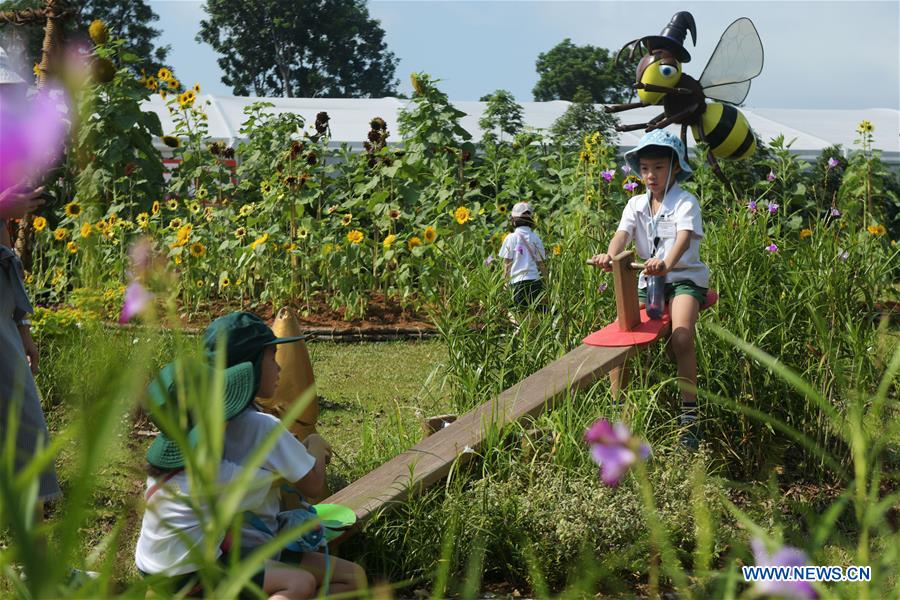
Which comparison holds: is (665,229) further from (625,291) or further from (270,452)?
(270,452)

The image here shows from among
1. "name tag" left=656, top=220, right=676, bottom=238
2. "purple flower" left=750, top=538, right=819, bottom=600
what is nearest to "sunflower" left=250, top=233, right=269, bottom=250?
"name tag" left=656, top=220, right=676, bottom=238

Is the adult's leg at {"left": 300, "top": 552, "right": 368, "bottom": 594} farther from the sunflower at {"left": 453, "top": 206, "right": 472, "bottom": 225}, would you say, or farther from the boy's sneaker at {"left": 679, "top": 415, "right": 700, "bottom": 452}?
the sunflower at {"left": 453, "top": 206, "right": 472, "bottom": 225}

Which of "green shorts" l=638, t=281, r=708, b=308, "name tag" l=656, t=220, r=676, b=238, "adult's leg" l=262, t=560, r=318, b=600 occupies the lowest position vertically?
"adult's leg" l=262, t=560, r=318, b=600

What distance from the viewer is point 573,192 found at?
9.66 m

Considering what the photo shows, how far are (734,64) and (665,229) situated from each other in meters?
2.67

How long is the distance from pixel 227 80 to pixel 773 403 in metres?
48.9

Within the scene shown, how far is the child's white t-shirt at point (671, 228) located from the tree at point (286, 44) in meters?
45.8

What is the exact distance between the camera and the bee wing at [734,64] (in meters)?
6.84

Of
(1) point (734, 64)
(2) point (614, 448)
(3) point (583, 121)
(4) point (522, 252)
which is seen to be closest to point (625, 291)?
(4) point (522, 252)

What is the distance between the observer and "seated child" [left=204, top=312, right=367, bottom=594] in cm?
279

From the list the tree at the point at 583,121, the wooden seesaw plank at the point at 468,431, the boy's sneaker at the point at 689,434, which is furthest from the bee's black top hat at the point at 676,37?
the tree at the point at 583,121

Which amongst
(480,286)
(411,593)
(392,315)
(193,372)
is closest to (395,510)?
(411,593)

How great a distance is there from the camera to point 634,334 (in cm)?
449

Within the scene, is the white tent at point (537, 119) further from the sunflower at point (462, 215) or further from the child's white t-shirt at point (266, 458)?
the child's white t-shirt at point (266, 458)
